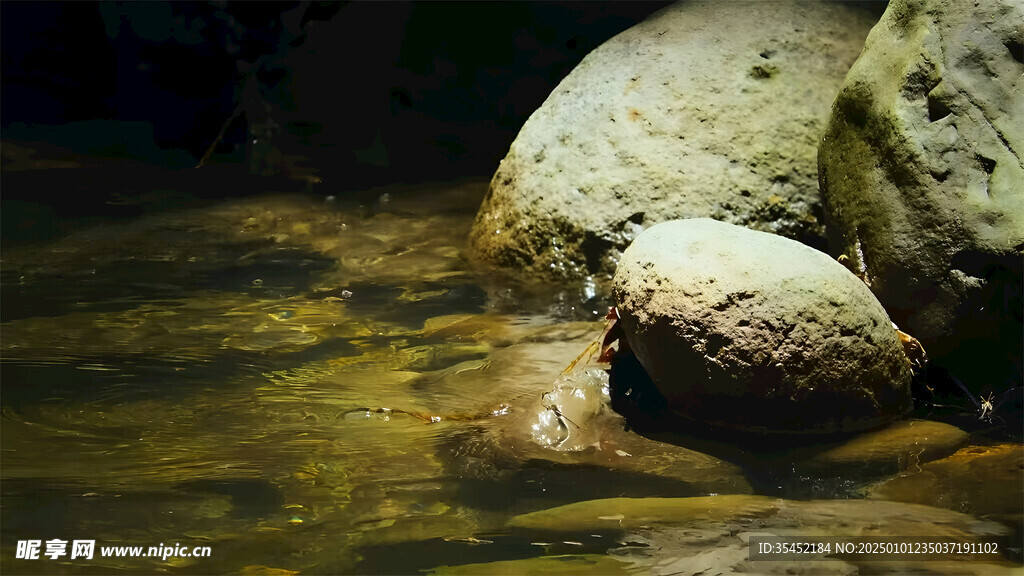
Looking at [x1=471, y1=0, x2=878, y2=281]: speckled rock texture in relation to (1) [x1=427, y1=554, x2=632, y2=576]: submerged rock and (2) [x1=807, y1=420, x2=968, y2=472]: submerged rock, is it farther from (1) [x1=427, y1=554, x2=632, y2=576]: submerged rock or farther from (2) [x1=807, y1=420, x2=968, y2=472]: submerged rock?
(1) [x1=427, y1=554, x2=632, y2=576]: submerged rock

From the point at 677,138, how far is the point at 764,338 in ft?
5.50

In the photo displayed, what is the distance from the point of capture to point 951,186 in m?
3.10

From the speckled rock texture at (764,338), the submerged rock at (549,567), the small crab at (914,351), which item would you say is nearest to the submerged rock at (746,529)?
the submerged rock at (549,567)

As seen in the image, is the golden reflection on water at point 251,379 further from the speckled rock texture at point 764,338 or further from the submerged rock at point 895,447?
the submerged rock at point 895,447

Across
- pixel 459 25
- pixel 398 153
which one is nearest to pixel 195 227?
pixel 398 153

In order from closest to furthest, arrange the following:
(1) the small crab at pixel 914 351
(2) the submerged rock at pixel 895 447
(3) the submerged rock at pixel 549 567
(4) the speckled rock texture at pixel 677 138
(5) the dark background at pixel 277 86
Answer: (3) the submerged rock at pixel 549 567
(2) the submerged rock at pixel 895 447
(1) the small crab at pixel 914 351
(4) the speckled rock texture at pixel 677 138
(5) the dark background at pixel 277 86

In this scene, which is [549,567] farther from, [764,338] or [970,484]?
[970,484]

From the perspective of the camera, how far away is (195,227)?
503cm

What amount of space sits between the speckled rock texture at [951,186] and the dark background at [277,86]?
315 cm

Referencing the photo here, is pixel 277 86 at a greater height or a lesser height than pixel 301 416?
greater

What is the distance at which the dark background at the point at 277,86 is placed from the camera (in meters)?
6.36

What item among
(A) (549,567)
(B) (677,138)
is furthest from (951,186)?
(A) (549,567)

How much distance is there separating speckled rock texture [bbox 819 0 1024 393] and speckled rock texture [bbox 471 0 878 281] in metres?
0.79

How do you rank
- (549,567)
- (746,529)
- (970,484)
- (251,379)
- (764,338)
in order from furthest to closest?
(251,379)
(764,338)
(970,484)
(746,529)
(549,567)
